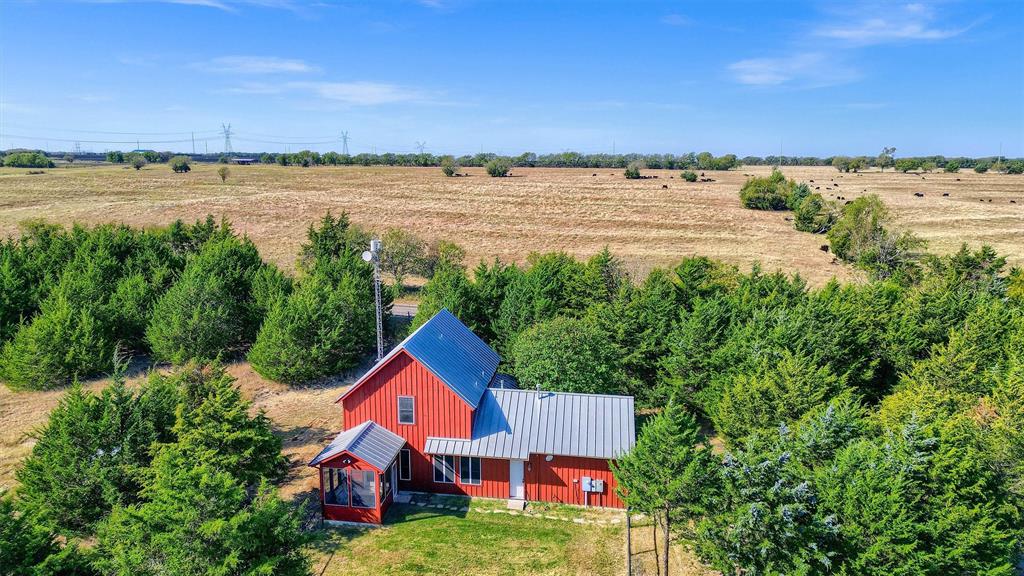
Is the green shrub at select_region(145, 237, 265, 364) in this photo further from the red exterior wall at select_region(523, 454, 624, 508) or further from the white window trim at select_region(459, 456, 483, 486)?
the red exterior wall at select_region(523, 454, 624, 508)

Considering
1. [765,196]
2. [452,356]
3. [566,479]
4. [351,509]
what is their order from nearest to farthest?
[351,509], [566,479], [452,356], [765,196]

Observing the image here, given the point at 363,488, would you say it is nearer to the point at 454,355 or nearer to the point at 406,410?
the point at 406,410

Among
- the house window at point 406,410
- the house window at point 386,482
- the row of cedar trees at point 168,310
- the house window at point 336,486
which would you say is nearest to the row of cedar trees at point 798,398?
the row of cedar trees at point 168,310

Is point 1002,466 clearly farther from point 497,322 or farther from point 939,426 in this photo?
point 497,322

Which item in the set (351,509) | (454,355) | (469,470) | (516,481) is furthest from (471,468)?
(454,355)

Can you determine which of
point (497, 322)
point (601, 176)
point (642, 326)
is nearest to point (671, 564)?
point (642, 326)

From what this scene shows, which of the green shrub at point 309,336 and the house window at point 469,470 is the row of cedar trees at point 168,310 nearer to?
the green shrub at point 309,336
